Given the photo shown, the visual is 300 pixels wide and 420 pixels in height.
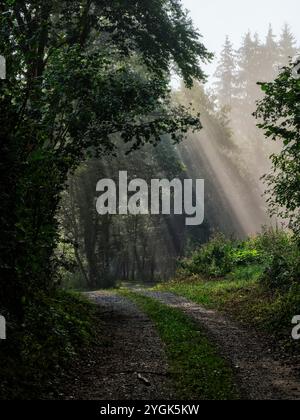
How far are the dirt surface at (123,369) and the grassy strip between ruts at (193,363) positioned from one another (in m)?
0.22

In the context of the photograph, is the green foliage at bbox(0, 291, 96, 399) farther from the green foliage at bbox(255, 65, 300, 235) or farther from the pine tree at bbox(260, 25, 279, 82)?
the pine tree at bbox(260, 25, 279, 82)

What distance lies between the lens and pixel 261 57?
102875 mm

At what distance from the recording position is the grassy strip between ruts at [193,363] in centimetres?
789

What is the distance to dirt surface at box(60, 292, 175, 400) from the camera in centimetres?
795

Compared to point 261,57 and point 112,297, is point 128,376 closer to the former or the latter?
point 112,297

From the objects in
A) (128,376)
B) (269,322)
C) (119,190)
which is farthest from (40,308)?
(119,190)

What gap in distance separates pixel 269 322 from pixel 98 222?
3273cm

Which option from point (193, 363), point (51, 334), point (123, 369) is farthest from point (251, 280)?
point (51, 334)

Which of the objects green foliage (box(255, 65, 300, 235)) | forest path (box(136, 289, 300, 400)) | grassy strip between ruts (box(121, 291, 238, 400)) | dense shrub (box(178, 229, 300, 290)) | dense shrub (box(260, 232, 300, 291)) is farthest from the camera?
dense shrub (box(178, 229, 300, 290))

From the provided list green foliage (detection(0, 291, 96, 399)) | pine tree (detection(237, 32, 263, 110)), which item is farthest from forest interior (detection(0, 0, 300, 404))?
pine tree (detection(237, 32, 263, 110))

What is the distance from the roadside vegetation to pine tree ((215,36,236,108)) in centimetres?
7453

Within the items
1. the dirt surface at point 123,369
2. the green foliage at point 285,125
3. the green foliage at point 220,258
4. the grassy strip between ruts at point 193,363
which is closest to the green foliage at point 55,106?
the dirt surface at point 123,369

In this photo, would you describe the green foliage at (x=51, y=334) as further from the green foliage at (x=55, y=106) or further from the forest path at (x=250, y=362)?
the forest path at (x=250, y=362)
